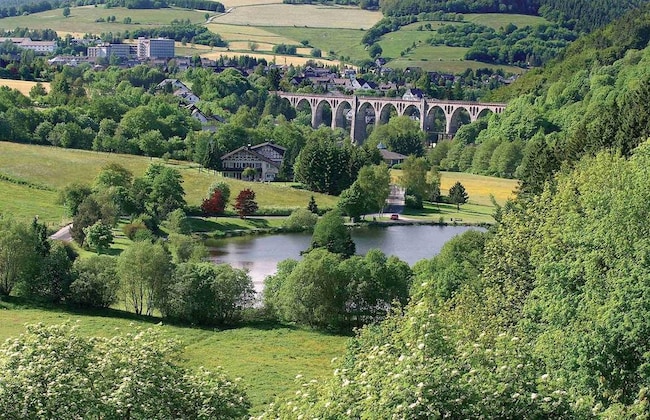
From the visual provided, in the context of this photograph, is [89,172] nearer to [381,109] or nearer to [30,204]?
[30,204]

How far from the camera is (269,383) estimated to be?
29.8 meters

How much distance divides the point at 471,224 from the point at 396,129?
135 feet

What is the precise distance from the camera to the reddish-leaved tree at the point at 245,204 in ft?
209

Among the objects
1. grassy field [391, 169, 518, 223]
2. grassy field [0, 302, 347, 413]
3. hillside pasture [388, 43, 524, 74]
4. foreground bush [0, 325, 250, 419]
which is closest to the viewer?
foreground bush [0, 325, 250, 419]

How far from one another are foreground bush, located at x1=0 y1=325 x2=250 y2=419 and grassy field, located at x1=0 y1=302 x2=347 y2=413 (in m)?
10.7

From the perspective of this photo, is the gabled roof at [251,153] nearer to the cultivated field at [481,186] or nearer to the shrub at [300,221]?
the cultivated field at [481,186]

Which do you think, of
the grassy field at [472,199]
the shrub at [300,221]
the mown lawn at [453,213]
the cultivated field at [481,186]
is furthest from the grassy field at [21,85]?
the shrub at [300,221]

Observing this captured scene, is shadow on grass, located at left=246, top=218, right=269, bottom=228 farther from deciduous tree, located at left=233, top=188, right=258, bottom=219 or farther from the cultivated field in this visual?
the cultivated field

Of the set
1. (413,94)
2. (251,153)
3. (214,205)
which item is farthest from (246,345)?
(413,94)

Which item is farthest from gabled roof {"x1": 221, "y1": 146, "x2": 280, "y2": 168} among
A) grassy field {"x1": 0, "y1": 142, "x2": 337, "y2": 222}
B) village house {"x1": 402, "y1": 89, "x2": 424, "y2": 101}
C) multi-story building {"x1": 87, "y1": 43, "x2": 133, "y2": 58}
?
multi-story building {"x1": 87, "y1": 43, "x2": 133, "y2": 58}

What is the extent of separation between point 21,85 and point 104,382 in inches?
4009

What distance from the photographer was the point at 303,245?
56.8 meters

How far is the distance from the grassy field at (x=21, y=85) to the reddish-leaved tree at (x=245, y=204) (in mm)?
50774

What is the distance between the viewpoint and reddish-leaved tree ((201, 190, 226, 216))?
2488 inches
